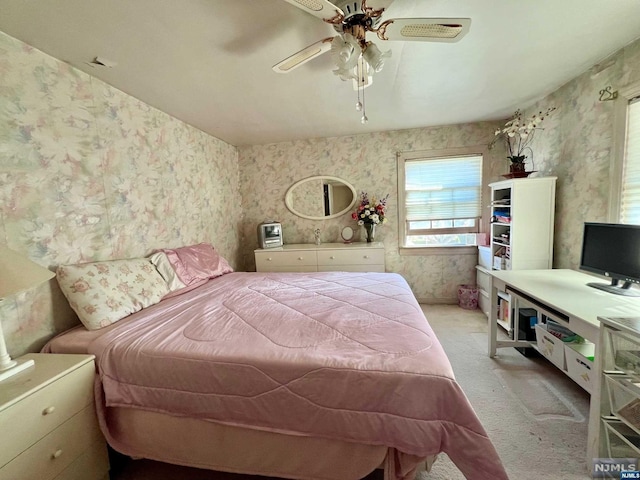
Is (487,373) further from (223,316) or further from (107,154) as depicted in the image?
(107,154)

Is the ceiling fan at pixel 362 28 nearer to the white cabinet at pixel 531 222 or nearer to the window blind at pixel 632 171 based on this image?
the window blind at pixel 632 171

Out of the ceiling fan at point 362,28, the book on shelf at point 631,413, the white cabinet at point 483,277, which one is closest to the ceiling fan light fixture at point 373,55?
the ceiling fan at point 362,28

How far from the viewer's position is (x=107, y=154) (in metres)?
1.93

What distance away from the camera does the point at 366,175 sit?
364 centimetres

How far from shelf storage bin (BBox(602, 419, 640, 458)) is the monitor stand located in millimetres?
786

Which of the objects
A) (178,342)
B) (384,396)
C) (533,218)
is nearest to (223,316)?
(178,342)

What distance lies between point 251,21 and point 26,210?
1.63 meters

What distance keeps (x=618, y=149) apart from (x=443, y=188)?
1.75 meters

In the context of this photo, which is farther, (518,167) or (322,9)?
(518,167)

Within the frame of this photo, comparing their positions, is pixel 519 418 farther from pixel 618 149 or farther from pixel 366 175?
pixel 366 175

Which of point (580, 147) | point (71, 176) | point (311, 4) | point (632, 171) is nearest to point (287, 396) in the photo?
point (311, 4)

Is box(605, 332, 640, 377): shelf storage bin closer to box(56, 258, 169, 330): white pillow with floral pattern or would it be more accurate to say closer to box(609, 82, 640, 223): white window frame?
box(609, 82, 640, 223): white window frame

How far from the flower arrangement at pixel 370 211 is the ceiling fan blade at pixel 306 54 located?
Result: 7.36 feet

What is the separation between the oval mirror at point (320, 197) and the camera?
373 cm
